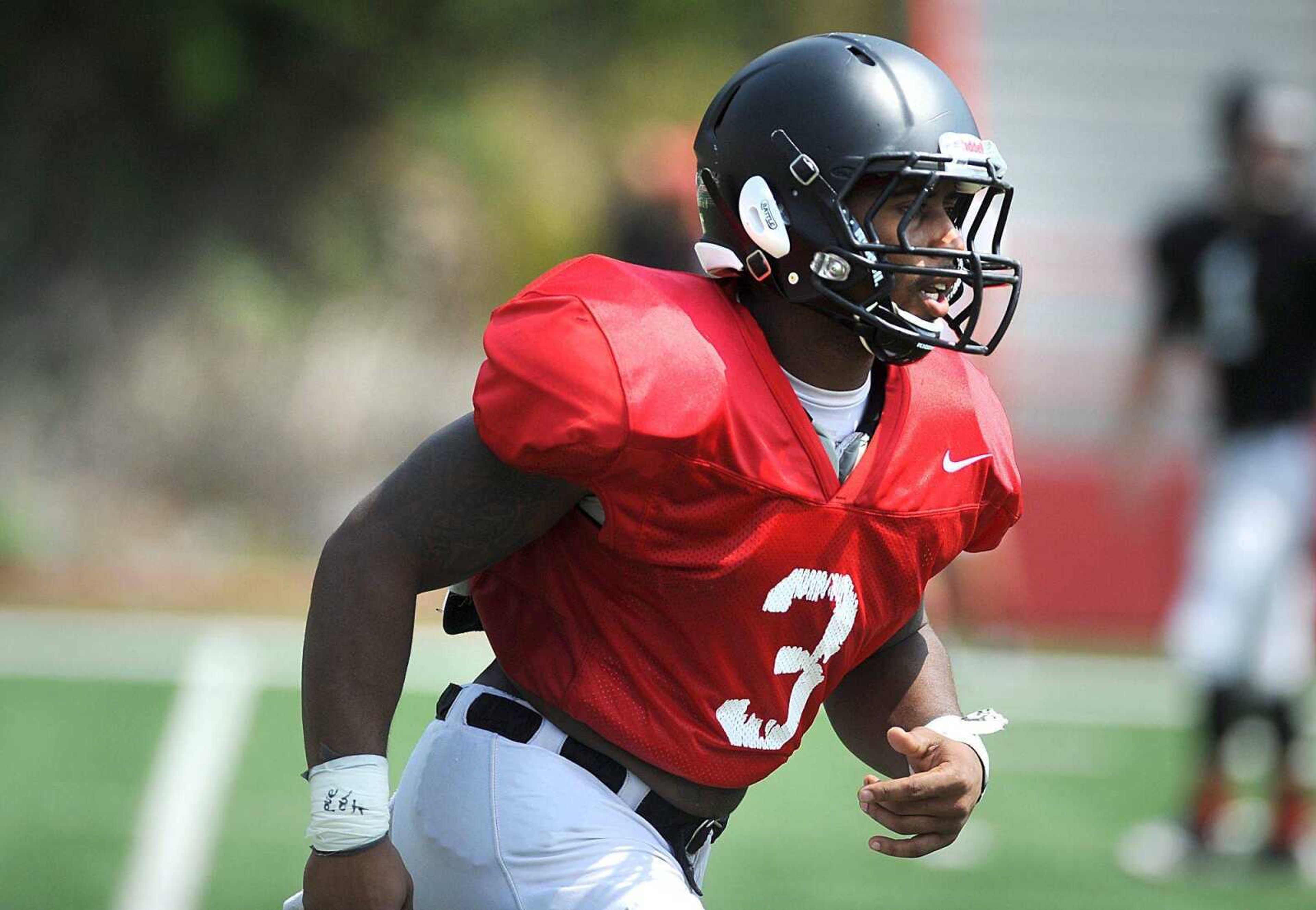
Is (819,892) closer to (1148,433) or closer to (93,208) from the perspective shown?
(1148,433)

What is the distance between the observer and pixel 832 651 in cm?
242

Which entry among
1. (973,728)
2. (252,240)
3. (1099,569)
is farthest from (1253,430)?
(252,240)

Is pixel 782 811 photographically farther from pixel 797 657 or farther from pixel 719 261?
pixel 719 261

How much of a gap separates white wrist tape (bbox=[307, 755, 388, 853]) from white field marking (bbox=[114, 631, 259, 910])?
278 cm

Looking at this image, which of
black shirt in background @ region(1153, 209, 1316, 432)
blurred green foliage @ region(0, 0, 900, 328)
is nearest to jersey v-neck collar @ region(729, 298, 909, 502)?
black shirt in background @ region(1153, 209, 1316, 432)

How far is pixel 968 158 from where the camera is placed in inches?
91.7

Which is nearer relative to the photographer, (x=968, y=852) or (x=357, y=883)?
(x=357, y=883)

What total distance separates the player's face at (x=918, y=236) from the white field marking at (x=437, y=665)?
186 inches

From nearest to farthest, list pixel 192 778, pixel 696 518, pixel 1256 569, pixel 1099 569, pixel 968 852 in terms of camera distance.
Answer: pixel 696 518 → pixel 968 852 → pixel 1256 569 → pixel 192 778 → pixel 1099 569

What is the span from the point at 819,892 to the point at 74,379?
7.70 m

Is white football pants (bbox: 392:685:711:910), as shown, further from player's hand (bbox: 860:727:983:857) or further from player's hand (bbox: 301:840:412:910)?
player's hand (bbox: 860:727:983:857)

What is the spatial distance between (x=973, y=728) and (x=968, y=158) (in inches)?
31.2

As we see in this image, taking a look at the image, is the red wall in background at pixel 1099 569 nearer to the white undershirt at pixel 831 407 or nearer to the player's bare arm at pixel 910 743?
the player's bare arm at pixel 910 743

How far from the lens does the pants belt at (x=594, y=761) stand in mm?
2355
